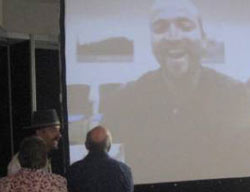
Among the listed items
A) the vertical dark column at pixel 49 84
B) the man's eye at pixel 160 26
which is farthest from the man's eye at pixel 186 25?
the vertical dark column at pixel 49 84

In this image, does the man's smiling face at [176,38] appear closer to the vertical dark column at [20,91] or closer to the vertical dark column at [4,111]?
the vertical dark column at [20,91]

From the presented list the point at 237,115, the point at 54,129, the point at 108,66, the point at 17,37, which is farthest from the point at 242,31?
the point at 17,37

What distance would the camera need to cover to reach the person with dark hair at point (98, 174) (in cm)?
261

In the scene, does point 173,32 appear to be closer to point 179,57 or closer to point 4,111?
point 179,57

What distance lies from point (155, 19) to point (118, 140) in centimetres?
98

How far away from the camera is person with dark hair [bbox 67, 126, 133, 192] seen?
261 cm

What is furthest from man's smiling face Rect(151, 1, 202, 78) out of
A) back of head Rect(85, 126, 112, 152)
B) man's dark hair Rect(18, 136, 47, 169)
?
man's dark hair Rect(18, 136, 47, 169)

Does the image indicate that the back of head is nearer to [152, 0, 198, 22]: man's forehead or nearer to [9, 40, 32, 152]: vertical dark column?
[152, 0, 198, 22]: man's forehead

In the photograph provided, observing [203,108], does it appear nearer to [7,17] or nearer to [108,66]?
[108,66]

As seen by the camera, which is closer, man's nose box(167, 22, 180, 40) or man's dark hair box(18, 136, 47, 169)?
man's dark hair box(18, 136, 47, 169)

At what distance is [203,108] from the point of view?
12.4ft

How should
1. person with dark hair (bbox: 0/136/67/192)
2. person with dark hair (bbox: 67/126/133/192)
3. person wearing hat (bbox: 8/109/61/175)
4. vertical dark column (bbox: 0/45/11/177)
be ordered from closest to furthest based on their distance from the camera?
person with dark hair (bbox: 0/136/67/192)
person with dark hair (bbox: 67/126/133/192)
person wearing hat (bbox: 8/109/61/175)
vertical dark column (bbox: 0/45/11/177)

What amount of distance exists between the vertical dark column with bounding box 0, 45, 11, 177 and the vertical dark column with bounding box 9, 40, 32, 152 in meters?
0.07

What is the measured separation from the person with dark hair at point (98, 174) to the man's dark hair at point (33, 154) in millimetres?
305
